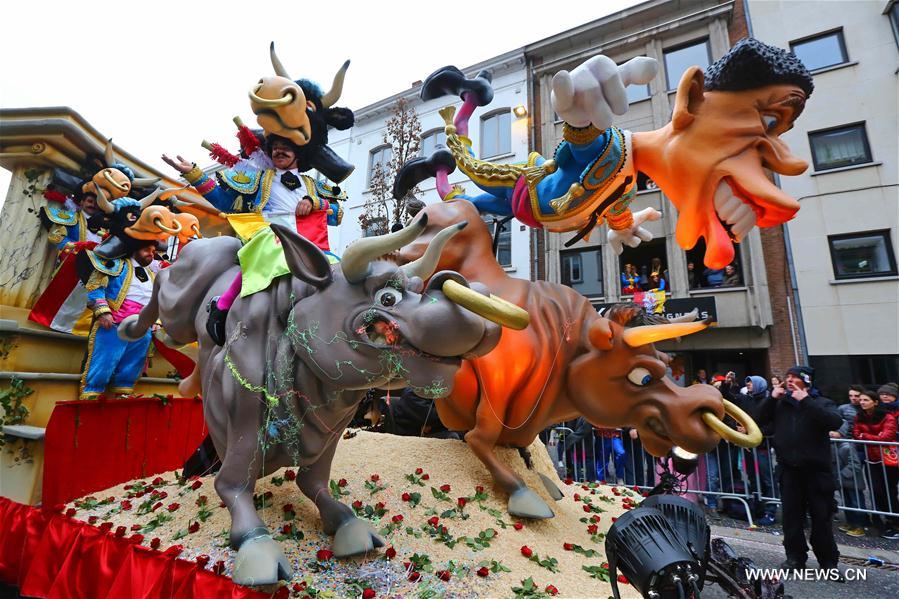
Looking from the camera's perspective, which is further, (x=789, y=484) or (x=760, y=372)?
(x=760, y=372)

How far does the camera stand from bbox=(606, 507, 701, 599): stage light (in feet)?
4.48

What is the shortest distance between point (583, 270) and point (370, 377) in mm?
10341

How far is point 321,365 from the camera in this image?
1608 millimetres

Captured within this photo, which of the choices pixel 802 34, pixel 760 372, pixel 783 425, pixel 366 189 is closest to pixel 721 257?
pixel 783 425

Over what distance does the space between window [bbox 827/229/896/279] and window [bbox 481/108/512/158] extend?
7.54 meters

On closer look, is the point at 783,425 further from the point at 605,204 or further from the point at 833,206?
the point at 833,206

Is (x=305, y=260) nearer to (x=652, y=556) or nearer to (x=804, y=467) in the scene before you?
(x=652, y=556)

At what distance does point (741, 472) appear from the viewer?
5.52 metres

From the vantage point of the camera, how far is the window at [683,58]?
10.9 meters

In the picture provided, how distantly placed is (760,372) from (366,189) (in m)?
10.8

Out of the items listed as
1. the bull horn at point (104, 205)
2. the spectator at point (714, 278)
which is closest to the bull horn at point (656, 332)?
the bull horn at point (104, 205)

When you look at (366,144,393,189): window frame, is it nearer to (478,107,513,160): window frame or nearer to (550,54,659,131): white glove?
(478,107,513,160): window frame

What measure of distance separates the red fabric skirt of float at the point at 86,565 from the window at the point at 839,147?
40.0 feet

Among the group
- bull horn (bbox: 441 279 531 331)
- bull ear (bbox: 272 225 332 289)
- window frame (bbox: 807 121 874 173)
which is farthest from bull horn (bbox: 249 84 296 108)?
window frame (bbox: 807 121 874 173)
